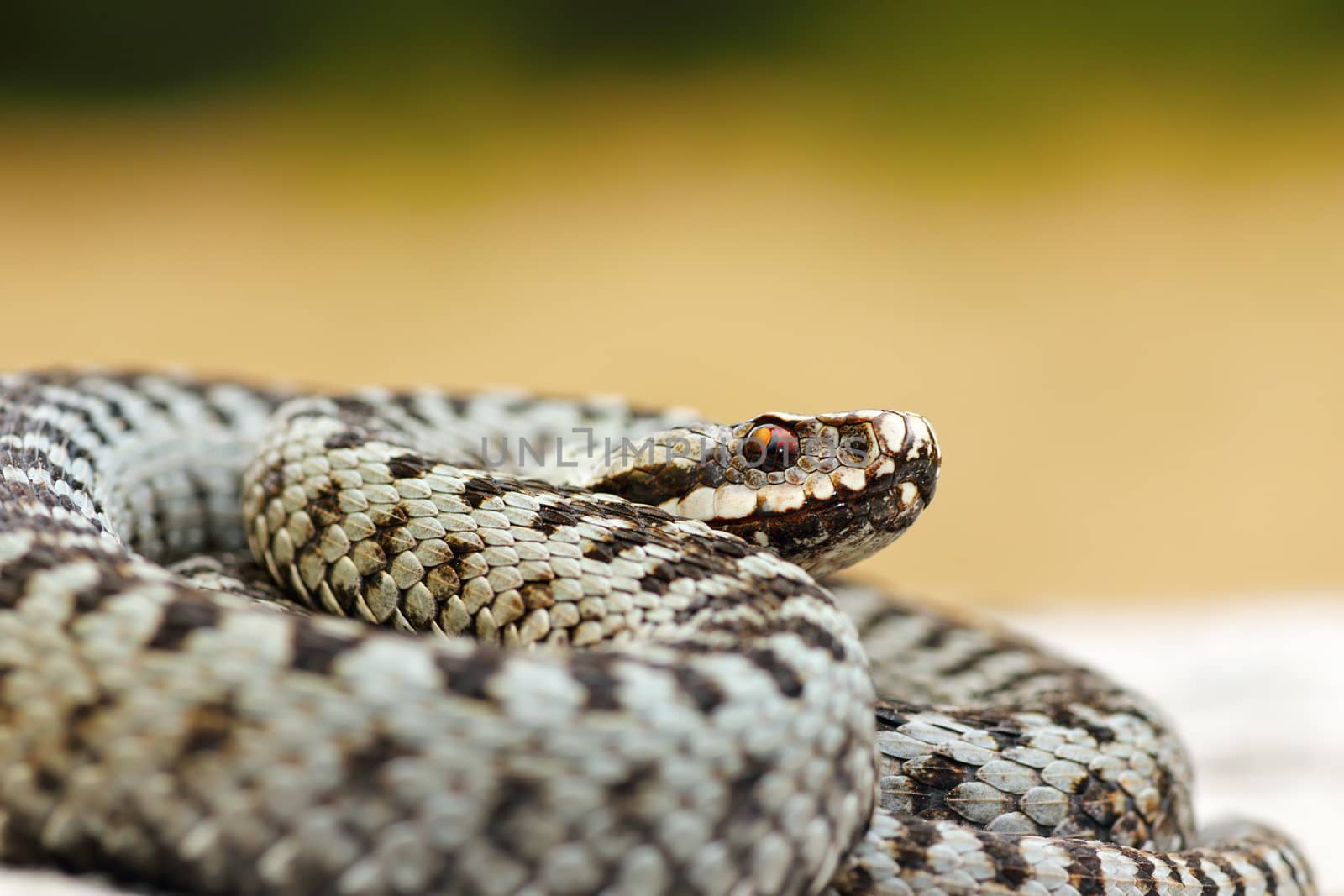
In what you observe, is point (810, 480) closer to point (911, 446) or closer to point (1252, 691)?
point (911, 446)

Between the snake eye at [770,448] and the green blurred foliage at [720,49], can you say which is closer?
the snake eye at [770,448]

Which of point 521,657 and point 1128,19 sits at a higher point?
point 1128,19

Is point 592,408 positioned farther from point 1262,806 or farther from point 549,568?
point 1262,806

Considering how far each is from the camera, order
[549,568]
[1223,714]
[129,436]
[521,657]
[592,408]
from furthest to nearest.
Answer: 1. [1223,714]
2. [592,408]
3. [129,436]
4. [549,568]
5. [521,657]

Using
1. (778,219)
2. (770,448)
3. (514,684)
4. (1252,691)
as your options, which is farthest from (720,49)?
(514,684)

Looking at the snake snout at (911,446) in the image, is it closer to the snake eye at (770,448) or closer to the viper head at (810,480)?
the viper head at (810,480)

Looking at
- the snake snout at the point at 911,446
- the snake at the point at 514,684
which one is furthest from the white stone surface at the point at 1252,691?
the snake snout at the point at 911,446

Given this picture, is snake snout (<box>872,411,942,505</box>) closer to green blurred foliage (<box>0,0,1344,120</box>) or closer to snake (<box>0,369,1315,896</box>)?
snake (<box>0,369,1315,896</box>)

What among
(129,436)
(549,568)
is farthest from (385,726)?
(129,436)
